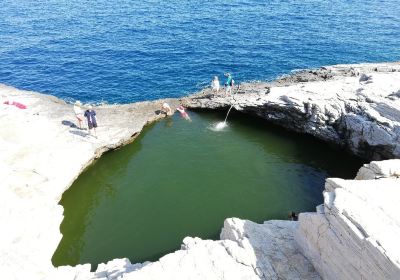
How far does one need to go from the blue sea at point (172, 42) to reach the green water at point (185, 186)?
11.9 metres

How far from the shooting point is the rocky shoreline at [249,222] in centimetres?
1872

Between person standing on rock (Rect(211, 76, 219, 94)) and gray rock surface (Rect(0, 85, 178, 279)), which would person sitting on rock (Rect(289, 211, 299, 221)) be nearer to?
gray rock surface (Rect(0, 85, 178, 279))

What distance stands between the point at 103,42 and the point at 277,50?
26645 millimetres

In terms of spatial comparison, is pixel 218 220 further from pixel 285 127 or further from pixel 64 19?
pixel 64 19

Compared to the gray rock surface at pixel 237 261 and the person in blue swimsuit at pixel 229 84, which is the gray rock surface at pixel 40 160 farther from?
the person in blue swimsuit at pixel 229 84

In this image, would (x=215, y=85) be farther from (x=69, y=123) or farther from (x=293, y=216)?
(x=293, y=216)

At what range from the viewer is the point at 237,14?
7275cm

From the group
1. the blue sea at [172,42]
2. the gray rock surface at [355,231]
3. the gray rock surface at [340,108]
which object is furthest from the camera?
the blue sea at [172,42]

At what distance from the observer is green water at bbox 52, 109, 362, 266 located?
89.5 ft

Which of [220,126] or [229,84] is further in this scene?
[229,84]

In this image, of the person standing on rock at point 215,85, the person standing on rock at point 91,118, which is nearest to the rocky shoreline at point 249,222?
the person standing on rock at point 215,85

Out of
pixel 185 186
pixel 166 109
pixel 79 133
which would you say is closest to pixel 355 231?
pixel 185 186

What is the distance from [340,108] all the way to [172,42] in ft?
109

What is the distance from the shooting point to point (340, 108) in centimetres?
3412
